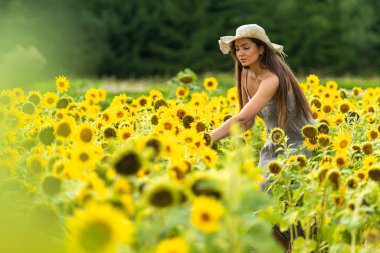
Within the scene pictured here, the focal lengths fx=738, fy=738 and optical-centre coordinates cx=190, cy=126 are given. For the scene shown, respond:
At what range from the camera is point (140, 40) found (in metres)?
23.6

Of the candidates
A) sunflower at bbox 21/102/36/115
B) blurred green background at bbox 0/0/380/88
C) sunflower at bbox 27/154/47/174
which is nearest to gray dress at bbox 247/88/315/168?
sunflower at bbox 21/102/36/115

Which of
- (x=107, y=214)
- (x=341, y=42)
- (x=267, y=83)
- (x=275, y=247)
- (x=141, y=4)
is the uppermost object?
(x=141, y=4)

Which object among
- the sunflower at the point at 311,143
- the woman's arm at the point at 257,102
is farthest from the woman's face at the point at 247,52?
the sunflower at the point at 311,143

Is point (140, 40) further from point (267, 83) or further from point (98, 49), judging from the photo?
point (267, 83)

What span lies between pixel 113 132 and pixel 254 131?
2.77 m

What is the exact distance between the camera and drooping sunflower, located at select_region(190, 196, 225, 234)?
1.59 metres

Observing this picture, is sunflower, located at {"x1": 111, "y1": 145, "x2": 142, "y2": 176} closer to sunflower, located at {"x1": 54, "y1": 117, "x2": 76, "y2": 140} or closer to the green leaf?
sunflower, located at {"x1": 54, "y1": 117, "x2": 76, "y2": 140}

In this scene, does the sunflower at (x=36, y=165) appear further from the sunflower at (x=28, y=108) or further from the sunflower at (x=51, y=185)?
the sunflower at (x=28, y=108)

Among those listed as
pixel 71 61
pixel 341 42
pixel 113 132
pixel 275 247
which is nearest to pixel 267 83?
pixel 113 132

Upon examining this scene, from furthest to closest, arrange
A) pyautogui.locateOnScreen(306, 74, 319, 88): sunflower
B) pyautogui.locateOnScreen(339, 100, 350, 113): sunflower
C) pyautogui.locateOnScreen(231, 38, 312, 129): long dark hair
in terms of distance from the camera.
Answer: pyautogui.locateOnScreen(306, 74, 319, 88): sunflower
pyautogui.locateOnScreen(339, 100, 350, 113): sunflower
pyautogui.locateOnScreen(231, 38, 312, 129): long dark hair

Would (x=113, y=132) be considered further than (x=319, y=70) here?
No

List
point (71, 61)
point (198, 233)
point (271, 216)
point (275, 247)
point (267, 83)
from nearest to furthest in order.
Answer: point (198, 233) < point (275, 247) < point (271, 216) < point (267, 83) < point (71, 61)

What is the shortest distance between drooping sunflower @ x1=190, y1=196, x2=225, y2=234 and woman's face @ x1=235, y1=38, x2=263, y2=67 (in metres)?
2.79

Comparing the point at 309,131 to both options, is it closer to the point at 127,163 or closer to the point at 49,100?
the point at 49,100
